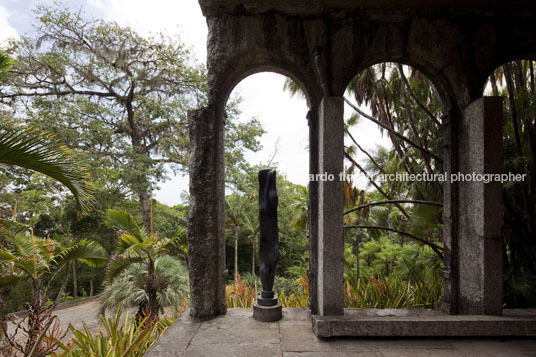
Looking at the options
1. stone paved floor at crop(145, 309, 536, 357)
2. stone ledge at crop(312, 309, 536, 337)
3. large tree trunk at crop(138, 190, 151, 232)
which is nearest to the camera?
stone paved floor at crop(145, 309, 536, 357)

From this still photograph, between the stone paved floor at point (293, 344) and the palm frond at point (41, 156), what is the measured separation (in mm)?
2158

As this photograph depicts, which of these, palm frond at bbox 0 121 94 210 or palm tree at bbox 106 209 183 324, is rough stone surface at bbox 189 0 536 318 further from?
palm tree at bbox 106 209 183 324

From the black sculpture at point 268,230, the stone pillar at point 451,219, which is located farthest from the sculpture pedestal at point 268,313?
the stone pillar at point 451,219

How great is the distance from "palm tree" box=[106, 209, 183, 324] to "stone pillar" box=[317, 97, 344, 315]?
13.8ft

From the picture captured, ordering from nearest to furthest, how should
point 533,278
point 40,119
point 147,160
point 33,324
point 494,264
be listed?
point 33,324 → point 494,264 → point 533,278 → point 40,119 → point 147,160

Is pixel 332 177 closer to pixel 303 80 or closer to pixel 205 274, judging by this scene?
pixel 303 80

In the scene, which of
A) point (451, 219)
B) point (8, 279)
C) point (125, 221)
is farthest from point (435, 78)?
point (8, 279)

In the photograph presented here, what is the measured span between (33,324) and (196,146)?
7.56ft

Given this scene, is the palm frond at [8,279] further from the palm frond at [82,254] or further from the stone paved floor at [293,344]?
the stone paved floor at [293,344]

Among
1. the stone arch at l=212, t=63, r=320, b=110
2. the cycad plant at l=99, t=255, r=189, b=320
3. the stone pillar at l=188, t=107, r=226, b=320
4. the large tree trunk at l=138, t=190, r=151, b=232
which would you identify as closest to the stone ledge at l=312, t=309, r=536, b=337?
the stone pillar at l=188, t=107, r=226, b=320

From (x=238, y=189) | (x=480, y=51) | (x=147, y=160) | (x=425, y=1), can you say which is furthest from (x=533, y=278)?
(x=147, y=160)

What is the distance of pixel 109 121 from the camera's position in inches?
470

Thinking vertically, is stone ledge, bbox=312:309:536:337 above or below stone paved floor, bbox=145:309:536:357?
above

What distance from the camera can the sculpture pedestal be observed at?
3592 mm
